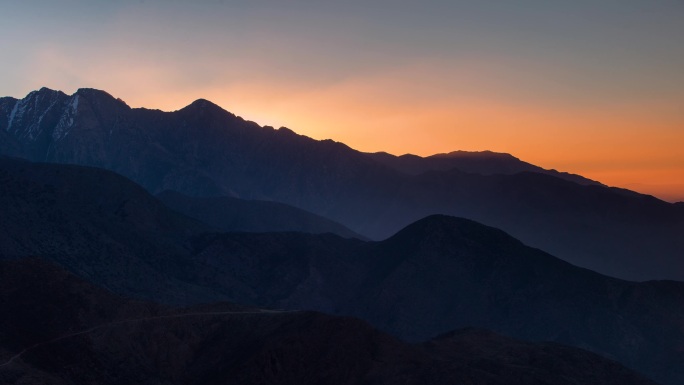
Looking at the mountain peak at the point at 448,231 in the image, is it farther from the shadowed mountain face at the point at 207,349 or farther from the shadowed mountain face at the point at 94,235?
the shadowed mountain face at the point at 207,349

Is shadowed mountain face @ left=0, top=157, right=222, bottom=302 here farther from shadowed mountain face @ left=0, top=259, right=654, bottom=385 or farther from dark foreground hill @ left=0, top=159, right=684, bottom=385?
shadowed mountain face @ left=0, top=259, right=654, bottom=385

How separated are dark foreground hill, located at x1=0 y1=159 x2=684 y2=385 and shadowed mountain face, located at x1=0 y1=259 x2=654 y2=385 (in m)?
54.1

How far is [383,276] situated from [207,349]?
8949 centimetres

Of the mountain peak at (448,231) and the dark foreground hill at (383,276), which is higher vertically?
the mountain peak at (448,231)

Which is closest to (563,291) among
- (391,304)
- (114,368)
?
(391,304)

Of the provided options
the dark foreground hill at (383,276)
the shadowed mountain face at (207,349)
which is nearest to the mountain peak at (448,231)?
the dark foreground hill at (383,276)

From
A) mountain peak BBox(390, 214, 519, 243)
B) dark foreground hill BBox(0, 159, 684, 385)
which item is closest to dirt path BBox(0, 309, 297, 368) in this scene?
dark foreground hill BBox(0, 159, 684, 385)

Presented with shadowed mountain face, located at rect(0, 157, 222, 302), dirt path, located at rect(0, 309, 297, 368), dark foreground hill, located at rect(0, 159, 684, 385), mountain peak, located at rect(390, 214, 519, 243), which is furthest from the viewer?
mountain peak, located at rect(390, 214, 519, 243)

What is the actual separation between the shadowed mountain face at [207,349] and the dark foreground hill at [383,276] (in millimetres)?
Result: 54113

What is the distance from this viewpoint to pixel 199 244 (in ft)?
645

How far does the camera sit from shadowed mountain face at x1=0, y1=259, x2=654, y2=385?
8612 centimetres

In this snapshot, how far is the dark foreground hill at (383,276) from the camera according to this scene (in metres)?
Answer: 158

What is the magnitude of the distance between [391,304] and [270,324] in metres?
76.2

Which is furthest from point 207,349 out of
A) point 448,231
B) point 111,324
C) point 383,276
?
point 448,231
